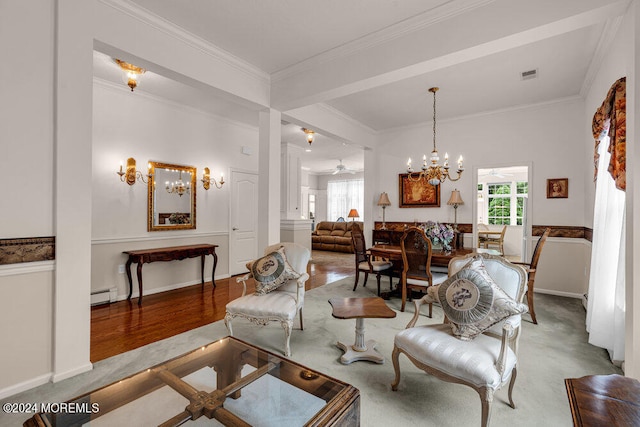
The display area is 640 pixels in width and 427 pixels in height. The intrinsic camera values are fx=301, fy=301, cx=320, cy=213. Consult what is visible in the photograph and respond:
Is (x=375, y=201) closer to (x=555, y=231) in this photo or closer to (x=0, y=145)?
(x=555, y=231)

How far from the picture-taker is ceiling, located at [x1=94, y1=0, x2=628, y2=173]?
92.3 inches

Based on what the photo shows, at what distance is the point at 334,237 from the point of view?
9523mm

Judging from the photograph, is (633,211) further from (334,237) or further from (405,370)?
(334,237)

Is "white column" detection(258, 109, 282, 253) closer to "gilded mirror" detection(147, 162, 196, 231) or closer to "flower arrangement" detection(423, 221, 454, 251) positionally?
"gilded mirror" detection(147, 162, 196, 231)

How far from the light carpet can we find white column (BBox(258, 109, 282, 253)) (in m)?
1.10

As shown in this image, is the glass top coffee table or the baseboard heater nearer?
the glass top coffee table

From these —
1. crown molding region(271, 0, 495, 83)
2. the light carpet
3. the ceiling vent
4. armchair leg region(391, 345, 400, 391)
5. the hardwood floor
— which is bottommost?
the hardwood floor

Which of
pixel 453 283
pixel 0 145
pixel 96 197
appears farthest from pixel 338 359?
pixel 96 197

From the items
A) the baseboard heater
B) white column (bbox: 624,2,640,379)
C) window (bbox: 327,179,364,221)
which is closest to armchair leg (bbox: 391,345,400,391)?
white column (bbox: 624,2,640,379)

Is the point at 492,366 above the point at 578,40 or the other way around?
the other way around

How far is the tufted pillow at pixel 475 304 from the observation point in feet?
6.33

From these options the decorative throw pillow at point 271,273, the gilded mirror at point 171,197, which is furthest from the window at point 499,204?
the gilded mirror at point 171,197

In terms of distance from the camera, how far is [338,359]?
2523 mm

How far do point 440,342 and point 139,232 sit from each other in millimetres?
4265
